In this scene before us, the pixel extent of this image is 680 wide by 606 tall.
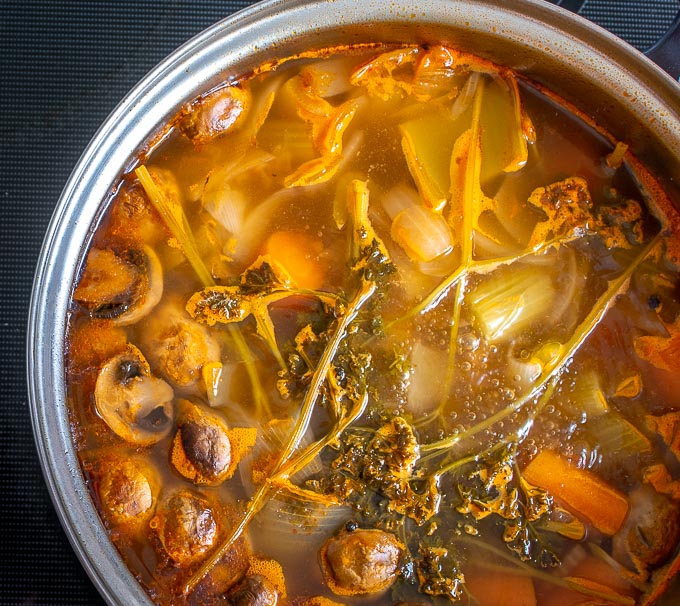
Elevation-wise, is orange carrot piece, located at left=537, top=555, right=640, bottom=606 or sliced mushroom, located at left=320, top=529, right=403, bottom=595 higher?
sliced mushroom, located at left=320, top=529, right=403, bottom=595

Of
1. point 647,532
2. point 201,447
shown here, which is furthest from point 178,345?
point 647,532

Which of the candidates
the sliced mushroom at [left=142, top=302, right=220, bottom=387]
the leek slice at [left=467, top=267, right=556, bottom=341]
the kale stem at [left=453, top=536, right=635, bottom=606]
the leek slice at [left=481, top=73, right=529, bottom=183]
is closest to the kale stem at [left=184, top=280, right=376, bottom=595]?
the sliced mushroom at [left=142, top=302, right=220, bottom=387]

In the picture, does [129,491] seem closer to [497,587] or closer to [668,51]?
[497,587]

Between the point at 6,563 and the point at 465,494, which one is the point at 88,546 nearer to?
the point at 6,563

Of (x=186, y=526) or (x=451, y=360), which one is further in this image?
(x=451, y=360)

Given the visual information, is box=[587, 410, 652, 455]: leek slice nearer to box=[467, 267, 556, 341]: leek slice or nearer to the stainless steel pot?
box=[467, 267, 556, 341]: leek slice

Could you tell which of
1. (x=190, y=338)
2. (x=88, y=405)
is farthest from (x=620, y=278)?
(x=88, y=405)
